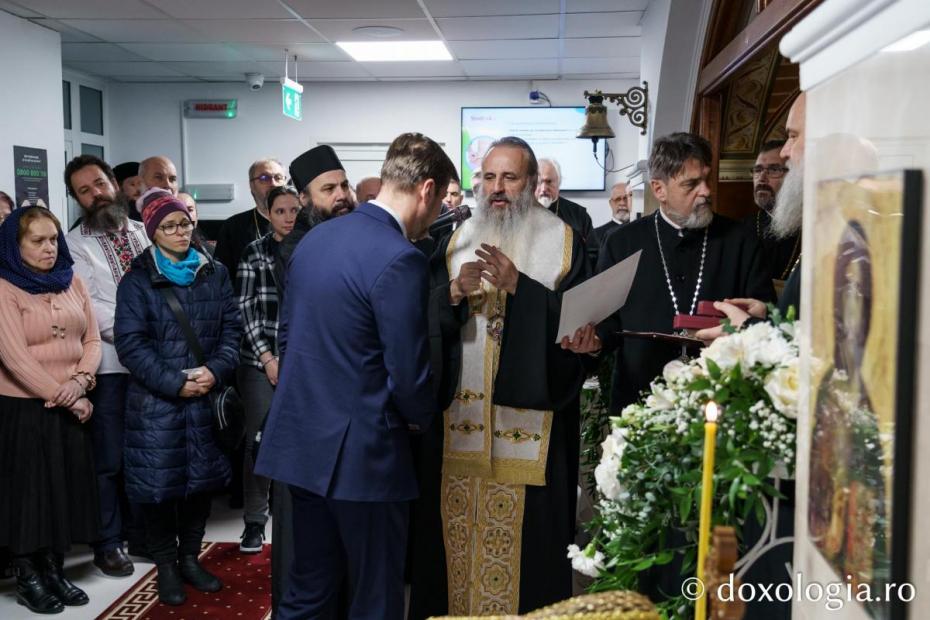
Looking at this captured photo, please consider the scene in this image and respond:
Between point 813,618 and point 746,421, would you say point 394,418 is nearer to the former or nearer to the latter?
point 746,421

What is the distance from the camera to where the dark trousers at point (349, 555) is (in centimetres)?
247

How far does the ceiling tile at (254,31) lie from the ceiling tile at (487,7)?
4.11 ft

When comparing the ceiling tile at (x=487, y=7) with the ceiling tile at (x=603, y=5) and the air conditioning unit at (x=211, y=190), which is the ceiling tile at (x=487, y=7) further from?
the air conditioning unit at (x=211, y=190)

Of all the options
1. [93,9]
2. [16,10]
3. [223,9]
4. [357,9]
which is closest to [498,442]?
[357,9]

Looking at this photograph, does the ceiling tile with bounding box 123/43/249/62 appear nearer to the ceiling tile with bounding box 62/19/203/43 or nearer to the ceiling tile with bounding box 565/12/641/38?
the ceiling tile with bounding box 62/19/203/43

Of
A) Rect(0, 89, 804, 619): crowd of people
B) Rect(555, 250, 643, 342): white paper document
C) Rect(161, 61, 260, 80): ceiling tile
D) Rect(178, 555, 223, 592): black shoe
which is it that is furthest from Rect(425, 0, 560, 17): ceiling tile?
Rect(555, 250, 643, 342): white paper document

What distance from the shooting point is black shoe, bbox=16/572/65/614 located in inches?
142

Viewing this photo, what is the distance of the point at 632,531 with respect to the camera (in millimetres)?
1517

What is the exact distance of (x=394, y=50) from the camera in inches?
336

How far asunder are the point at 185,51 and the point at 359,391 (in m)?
7.19

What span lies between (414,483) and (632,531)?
1.06m

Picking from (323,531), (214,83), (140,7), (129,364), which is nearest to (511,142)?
(323,531)

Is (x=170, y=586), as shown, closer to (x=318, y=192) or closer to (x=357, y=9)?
(x=318, y=192)

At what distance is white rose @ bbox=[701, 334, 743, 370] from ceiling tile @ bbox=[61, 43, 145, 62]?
26.5ft
